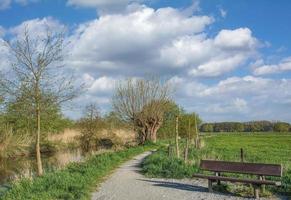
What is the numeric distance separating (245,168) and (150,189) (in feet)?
10.0

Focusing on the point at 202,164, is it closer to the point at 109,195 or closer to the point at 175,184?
the point at 175,184

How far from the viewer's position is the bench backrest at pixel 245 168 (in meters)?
12.8

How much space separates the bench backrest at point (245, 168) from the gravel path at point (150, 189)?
2.42 ft

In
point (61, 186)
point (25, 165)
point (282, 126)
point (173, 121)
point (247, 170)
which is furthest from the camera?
point (282, 126)

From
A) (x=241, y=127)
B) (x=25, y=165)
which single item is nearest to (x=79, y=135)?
(x=25, y=165)

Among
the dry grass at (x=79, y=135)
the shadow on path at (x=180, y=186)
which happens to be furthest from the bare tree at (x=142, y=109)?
the shadow on path at (x=180, y=186)

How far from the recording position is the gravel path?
12945 millimetres

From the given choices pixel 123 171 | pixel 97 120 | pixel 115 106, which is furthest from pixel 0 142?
pixel 123 171

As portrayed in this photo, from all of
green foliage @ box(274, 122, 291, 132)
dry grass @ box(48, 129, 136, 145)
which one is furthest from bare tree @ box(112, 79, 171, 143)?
green foliage @ box(274, 122, 291, 132)

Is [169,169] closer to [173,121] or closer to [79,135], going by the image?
[79,135]

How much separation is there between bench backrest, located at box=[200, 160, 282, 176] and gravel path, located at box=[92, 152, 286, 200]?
0.74m

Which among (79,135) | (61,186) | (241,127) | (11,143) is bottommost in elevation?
(61,186)

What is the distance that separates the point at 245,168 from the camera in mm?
13531

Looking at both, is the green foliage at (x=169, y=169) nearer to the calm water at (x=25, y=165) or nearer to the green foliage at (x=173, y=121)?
the calm water at (x=25, y=165)
